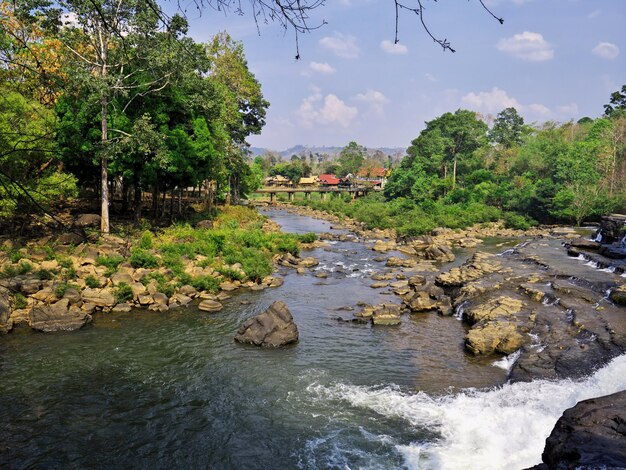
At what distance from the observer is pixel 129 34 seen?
23.5m

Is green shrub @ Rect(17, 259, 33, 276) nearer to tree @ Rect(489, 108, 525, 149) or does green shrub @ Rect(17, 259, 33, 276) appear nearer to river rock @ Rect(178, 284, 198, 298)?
river rock @ Rect(178, 284, 198, 298)

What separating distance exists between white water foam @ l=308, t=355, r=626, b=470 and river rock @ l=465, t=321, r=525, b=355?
2.75m

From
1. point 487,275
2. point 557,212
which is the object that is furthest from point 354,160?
point 487,275

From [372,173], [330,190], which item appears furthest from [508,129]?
[330,190]

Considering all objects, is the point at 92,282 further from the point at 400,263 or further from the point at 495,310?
the point at 400,263

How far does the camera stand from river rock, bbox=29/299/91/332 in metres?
17.2

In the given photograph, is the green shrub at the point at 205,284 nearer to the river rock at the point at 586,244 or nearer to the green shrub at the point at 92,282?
the green shrub at the point at 92,282

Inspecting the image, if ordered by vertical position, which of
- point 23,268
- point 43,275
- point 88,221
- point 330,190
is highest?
point 330,190

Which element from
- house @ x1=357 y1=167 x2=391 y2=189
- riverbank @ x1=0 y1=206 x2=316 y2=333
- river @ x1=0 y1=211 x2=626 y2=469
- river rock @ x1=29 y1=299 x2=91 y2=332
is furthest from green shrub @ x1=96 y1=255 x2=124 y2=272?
house @ x1=357 y1=167 x2=391 y2=189

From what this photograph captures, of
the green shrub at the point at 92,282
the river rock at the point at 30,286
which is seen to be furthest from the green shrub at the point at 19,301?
the green shrub at the point at 92,282

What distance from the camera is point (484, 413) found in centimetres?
1199

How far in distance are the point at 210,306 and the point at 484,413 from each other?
42.3 ft

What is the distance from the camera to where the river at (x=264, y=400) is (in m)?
10.4

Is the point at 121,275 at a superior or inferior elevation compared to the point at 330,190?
inferior
